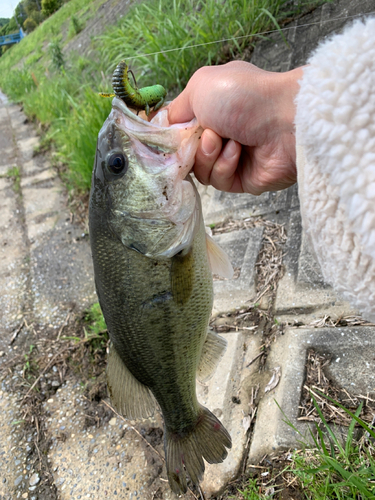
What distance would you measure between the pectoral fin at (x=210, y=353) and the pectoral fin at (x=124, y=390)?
31 centimetres

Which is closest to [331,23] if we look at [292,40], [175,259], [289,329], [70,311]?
[292,40]

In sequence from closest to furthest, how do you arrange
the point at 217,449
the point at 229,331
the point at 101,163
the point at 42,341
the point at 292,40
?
the point at 101,163 → the point at 217,449 → the point at 229,331 → the point at 42,341 → the point at 292,40

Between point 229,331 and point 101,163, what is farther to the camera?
point 229,331

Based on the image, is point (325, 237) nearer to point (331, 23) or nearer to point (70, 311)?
point (70, 311)

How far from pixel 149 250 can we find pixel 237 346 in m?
1.15

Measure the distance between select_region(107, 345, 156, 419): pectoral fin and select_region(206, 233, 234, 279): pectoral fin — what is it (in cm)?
60

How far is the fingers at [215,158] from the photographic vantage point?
1649mm

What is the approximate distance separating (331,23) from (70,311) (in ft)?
11.0

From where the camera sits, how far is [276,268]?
2627 millimetres

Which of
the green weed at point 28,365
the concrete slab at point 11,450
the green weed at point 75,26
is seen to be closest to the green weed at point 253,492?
the concrete slab at point 11,450

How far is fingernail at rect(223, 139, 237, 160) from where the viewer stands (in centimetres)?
172

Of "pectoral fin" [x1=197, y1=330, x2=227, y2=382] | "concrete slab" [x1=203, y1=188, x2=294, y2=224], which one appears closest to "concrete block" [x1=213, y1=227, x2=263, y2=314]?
"concrete slab" [x1=203, y1=188, x2=294, y2=224]

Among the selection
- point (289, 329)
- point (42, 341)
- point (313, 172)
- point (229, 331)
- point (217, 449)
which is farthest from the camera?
point (42, 341)

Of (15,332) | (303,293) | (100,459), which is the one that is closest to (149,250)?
(303,293)
